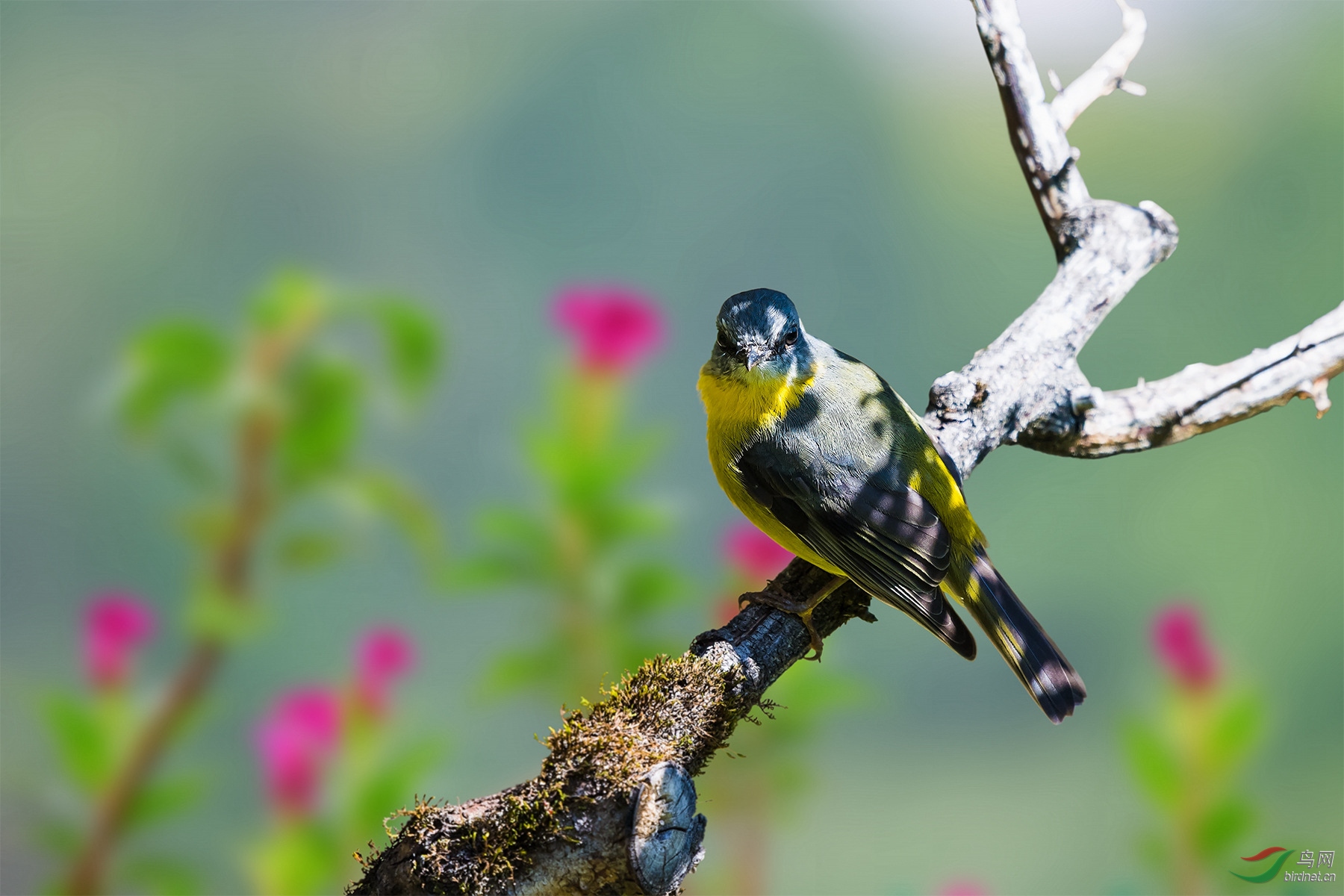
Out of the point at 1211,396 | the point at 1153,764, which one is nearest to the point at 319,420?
the point at 1211,396

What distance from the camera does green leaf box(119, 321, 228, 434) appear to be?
2961 mm

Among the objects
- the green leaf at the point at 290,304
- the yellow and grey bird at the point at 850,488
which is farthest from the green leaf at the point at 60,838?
the yellow and grey bird at the point at 850,488

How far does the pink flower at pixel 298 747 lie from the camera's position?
113 inches

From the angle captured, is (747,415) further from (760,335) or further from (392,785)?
(392,785)

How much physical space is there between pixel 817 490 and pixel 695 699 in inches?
18.0

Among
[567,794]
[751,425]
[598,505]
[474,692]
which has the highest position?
[598,505]

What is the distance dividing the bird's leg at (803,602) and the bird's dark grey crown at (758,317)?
0.40 m

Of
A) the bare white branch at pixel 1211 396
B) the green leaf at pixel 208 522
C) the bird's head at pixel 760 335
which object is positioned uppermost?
the green leaf at pixel 208 522

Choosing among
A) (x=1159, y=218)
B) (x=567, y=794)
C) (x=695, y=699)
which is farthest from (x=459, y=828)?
(x=1159, y=218)

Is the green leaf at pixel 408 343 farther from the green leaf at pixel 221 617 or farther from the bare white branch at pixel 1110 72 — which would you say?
the bare white branch at pixel 1110 72

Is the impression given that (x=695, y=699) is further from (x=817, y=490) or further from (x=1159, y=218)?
(x=1159, y=218)

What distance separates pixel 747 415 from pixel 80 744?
7.07ft

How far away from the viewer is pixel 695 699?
1379 mm

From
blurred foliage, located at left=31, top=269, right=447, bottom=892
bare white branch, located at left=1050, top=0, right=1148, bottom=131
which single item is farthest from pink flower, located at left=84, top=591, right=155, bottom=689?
bare white branch, located at left=1050, top=0, right=1148, bottom=131
